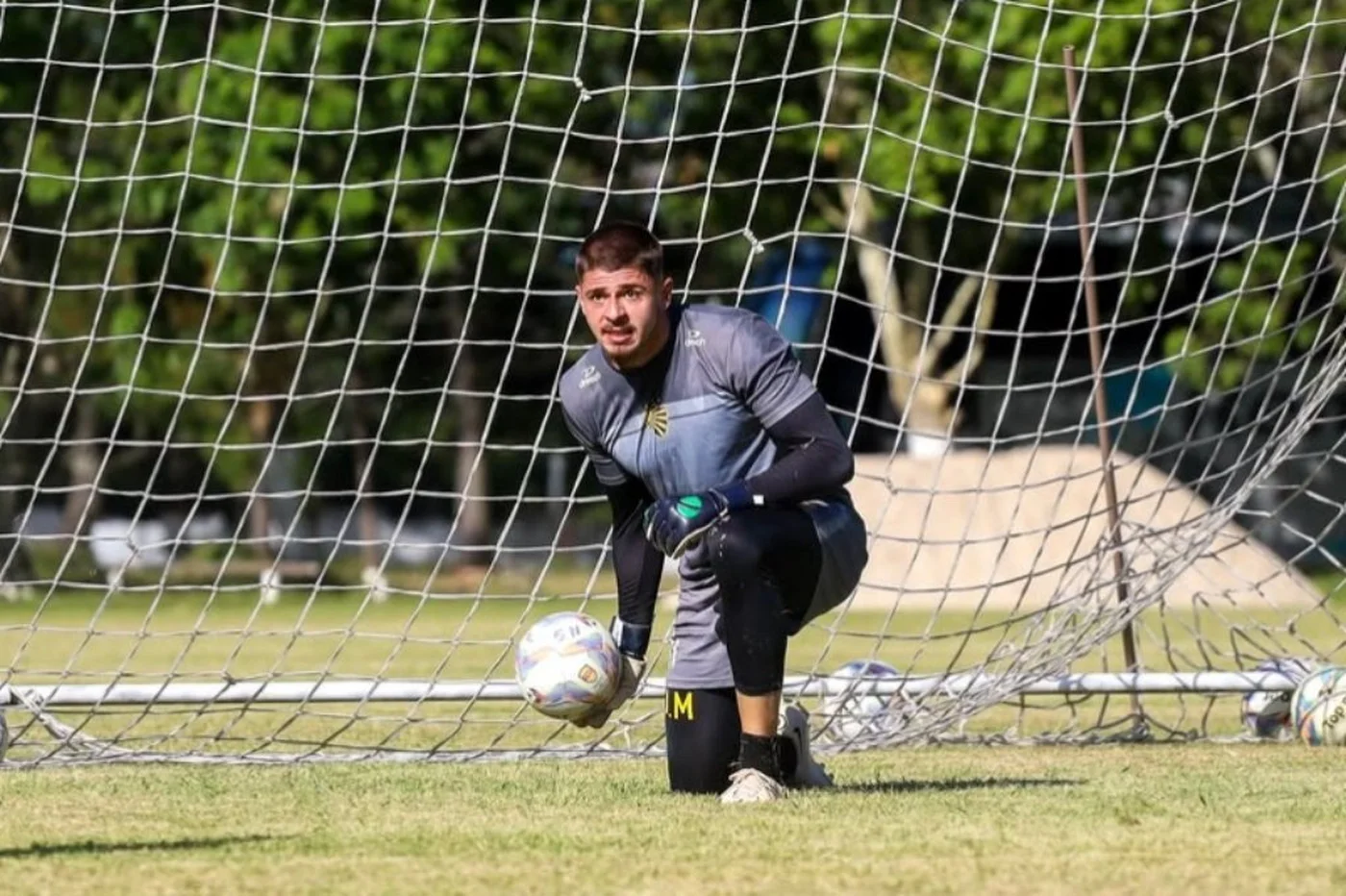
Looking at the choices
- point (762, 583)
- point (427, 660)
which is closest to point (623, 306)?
point (762, 583)

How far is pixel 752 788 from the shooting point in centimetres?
654

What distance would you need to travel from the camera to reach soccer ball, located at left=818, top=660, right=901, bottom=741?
28.0 ft

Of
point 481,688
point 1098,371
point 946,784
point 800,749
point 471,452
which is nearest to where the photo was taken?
point 800,749

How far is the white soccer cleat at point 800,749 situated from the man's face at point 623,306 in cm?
109

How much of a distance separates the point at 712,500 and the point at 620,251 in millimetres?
682

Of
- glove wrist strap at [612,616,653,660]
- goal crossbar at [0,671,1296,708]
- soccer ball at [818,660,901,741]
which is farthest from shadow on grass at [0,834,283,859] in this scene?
soccer ball at [818,660,901,741]

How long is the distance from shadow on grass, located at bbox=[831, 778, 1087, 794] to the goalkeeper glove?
0.63m

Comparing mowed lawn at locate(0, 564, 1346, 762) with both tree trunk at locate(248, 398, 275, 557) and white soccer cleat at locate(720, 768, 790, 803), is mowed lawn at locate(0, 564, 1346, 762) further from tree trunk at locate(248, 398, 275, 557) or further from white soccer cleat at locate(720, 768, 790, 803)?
tree trunk at locate(248, 398, 275, 557)

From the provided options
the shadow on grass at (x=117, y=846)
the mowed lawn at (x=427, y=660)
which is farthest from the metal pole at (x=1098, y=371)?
the shadow on grass at (x=117, y=846)

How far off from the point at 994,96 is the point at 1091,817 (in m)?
13.1

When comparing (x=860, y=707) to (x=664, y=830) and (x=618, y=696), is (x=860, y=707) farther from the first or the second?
(x=664, y=830)

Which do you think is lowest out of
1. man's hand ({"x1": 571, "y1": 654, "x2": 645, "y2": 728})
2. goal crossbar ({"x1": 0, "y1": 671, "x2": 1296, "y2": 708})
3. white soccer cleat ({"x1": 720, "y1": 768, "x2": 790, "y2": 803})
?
white soccer cleat ({"x1": 720, "y1": 768, "x2": 790, "y2": 803})

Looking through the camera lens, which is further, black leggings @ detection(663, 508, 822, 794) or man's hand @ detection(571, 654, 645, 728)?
man's hand @ detection(571, 654, 645, 728)

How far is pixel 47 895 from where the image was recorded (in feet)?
16.4
